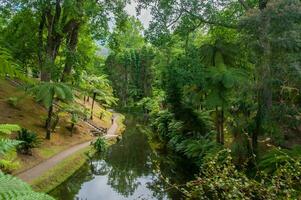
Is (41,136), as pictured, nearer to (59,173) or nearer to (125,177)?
(59,173)

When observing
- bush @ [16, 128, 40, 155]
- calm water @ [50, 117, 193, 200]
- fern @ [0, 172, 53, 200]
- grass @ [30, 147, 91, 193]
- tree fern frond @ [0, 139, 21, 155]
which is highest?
tree fern frond @ [0, 139, 21, 155]

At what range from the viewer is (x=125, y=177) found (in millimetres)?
16109

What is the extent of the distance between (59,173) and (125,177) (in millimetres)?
3068

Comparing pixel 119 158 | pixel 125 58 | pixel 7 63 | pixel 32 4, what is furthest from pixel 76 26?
pixel 125 58

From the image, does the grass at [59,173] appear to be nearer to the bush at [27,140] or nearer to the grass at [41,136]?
the grass at [41,136]

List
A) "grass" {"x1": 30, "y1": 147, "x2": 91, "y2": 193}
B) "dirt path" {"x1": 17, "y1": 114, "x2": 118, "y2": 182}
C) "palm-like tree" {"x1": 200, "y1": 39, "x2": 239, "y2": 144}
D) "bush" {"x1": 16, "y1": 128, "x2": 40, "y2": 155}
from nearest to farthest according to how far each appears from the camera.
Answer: "grass" {"x1": 30, "y1": 147, "x2": 91, "y2": 193}, "dirt path" {"x1": 17, "y1": 114, "x2": 118, "y2": 182}, "bush" {"x1": 16, "y1": 128, "x2": 40, "y2": 155}, "palm-like tree" {"x1": 200, "y1": 39, "x2": 239, "y2": 144}

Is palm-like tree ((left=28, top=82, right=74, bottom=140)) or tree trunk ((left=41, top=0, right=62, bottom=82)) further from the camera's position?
tree trunk ((left=41, top=0, right=62, bottom=82))

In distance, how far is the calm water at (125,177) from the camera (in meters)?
13.2

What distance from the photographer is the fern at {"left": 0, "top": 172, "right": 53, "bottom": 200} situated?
202 centimetres

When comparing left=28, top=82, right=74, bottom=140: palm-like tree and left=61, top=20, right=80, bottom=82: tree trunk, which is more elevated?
left=61, top=20, right=80, bottom=82: tree trunk

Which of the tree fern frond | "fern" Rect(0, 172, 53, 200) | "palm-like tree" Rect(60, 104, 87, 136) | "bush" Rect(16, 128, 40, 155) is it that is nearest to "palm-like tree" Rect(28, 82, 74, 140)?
"bush" Rect(16, 128, 40, 155)

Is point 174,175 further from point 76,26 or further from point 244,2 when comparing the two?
point 76,26

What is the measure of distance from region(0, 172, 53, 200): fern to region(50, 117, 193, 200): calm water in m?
8.23

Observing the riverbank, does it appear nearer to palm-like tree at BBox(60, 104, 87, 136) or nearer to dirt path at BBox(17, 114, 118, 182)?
dirt path at BBox(17, 114, 118, 182)
